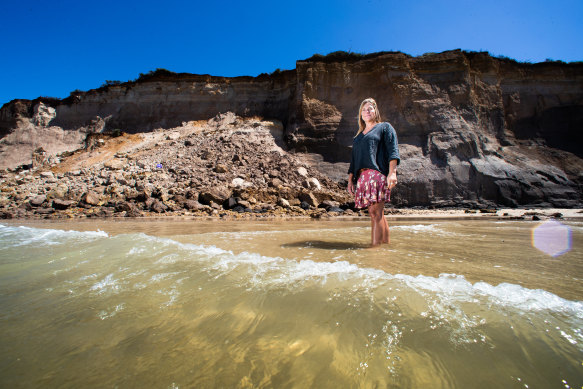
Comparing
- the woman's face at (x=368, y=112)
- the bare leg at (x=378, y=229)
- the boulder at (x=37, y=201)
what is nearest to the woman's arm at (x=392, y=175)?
the bare leg at (x=378, y=229)

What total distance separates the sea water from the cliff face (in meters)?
12.8

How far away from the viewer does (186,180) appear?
1138 cm

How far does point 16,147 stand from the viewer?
21.2 metres

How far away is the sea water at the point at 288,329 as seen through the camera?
625 millimetres

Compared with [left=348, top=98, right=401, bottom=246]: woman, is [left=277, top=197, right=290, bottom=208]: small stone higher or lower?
lower

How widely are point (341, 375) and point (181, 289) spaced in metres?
0.89

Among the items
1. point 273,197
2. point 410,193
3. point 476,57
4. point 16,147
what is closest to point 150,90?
point 16,147

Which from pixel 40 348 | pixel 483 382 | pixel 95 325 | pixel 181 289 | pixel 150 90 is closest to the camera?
pixel 483 382

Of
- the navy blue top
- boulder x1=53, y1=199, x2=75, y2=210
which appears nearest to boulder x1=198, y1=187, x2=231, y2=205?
boulder x1=53, y1=199, x2=75, y2=210

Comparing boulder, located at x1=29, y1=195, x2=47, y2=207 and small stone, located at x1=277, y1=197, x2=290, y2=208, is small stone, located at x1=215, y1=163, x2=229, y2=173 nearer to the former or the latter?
small stone, located at x1=277, y1=197, x2=290, y2=208

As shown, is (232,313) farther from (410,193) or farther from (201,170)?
(410,193)

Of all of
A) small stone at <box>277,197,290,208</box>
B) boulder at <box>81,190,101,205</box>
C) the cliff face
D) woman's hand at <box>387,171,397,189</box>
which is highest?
the cliff face

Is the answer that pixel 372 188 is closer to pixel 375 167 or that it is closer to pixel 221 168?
pixel 375 167

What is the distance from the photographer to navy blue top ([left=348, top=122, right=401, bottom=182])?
9.49 ft
